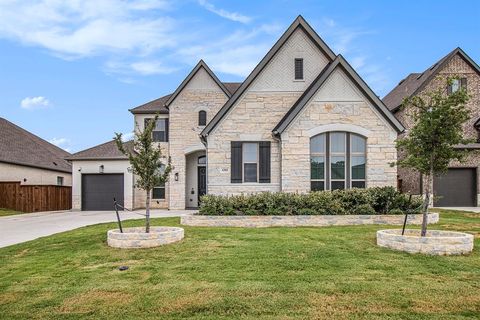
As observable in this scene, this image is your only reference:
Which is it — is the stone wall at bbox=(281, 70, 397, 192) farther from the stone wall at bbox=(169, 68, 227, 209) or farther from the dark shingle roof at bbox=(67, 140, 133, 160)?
the dark shingle roof at bbox=(67, 140, 133, 160)

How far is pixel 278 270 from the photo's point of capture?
24.7ft

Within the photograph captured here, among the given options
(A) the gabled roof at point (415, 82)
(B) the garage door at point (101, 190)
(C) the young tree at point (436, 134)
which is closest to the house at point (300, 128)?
(C) the young tree at point (436, 134)

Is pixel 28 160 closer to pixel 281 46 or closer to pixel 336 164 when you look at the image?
pixel 281 46

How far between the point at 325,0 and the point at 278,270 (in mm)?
8043

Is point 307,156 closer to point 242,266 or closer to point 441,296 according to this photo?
point 242,266

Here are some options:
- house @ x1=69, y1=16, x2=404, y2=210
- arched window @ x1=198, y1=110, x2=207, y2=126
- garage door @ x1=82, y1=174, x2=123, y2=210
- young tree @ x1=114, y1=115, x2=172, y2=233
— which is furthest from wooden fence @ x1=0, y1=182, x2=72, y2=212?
young tree @ x1=114, y1=115, x2=172, y2=233

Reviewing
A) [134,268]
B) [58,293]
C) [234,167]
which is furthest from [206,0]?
[58,293]

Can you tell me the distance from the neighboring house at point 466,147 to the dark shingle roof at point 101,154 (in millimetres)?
17858

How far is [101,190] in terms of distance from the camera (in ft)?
83.0

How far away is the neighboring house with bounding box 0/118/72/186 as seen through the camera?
25.9m

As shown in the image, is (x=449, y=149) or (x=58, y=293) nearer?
(x=58, y=293)

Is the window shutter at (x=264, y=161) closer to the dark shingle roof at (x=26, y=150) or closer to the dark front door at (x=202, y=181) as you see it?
the dark front door at (x=202, y=181)

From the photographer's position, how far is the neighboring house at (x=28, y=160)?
25891mm

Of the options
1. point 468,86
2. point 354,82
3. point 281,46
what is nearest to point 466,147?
point 468,86
